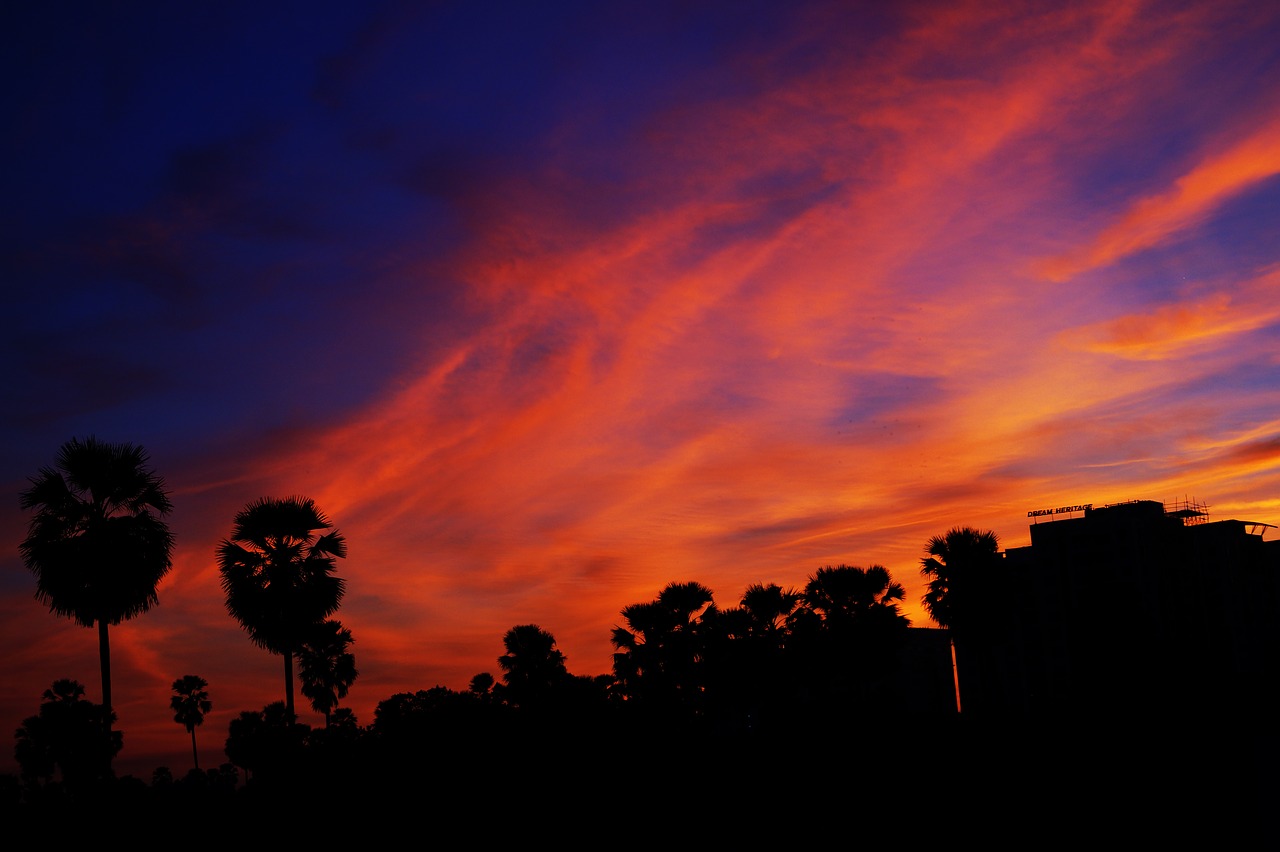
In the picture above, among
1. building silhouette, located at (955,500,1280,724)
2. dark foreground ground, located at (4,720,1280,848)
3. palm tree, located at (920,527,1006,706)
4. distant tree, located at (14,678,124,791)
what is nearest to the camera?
dark foreground ground, located at (4,720,1280,848)

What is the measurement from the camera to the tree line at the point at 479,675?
28828 mm

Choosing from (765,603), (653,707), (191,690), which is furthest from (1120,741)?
(191,690)

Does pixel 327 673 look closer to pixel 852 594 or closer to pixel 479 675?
pixel 479 675

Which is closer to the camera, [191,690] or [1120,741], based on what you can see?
[1120,741]

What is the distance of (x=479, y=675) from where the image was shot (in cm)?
6197

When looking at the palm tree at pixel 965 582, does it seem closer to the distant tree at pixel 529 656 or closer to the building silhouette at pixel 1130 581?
the distant tree at pixel 529 656

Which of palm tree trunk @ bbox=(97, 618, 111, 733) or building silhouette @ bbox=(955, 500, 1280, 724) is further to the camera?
building silhouette @ bbox=(955, 500, 1280, 724)

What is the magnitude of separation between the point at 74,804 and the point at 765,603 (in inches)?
1515

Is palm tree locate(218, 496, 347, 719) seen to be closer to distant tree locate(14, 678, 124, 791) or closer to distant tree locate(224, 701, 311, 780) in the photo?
distant tree locate(224, 701, 311, 780)

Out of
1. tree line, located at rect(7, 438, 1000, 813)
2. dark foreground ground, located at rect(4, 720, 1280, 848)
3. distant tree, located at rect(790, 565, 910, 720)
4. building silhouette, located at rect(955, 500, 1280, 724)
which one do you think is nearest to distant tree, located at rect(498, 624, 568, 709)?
tree line, located at rect(7, 438, 1000, 813)

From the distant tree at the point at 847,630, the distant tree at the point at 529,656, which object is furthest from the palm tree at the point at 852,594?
the distant tree at the point at 529,656

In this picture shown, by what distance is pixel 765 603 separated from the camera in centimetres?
6034

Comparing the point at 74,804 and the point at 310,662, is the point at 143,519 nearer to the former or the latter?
the point at 74,804

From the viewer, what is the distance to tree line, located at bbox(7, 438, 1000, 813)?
28.8 meters
